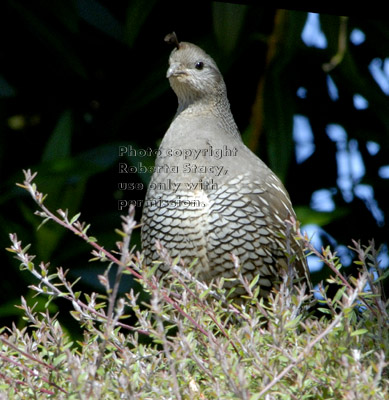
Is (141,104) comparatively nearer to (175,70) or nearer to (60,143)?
(60,143)

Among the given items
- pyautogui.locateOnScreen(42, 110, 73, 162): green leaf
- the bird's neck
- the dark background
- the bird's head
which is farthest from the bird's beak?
pyautogui.locateOnScreen(42, 110, 73, 162): green leaf

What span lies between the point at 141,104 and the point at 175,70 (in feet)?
3.59

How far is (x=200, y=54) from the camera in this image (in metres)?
2.74

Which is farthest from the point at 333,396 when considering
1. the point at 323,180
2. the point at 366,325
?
the point at 323,180

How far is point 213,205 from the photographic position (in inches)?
95.3

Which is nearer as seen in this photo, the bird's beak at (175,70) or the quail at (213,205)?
the quail at (213,205)

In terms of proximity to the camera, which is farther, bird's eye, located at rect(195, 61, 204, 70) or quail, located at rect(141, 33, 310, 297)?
bird's eye, located at rect(195, 61, 204, 70)

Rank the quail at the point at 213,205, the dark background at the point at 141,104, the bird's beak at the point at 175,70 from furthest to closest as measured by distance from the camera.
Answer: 1. the dark background at the point at 141,104
2. the bird's beak at the point at 175,70
3. the quail at the point at 213,205

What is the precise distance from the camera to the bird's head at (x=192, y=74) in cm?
269

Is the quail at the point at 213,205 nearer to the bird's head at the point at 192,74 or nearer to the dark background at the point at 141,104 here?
the bird's head at the point at 192,74

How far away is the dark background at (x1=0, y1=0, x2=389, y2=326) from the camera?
3.52m

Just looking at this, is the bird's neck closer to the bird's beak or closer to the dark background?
the bird's beak

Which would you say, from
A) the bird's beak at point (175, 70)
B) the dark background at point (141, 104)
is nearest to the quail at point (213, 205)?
the bird's beak at point (175, 70)

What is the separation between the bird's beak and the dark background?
83 centimetres
